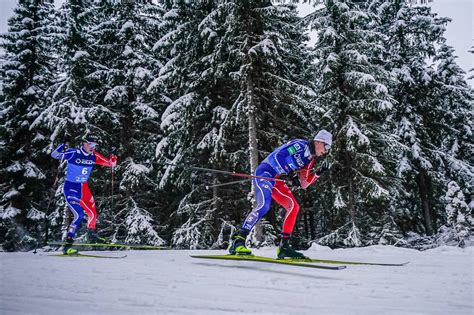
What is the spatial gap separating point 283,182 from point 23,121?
53.1ft

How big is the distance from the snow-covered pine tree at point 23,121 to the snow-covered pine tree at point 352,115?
13521mm

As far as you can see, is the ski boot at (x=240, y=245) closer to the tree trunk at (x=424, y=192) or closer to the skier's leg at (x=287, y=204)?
the skier's leg at (x=287, y=204)

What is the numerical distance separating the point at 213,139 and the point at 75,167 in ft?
17.8

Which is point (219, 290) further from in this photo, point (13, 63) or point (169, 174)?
point (13, 63)

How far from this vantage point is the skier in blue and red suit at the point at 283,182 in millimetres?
5838

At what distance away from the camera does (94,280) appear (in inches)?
157

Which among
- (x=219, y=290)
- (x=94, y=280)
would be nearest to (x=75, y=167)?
(x=94, y=280)

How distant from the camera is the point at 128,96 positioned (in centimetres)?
1580

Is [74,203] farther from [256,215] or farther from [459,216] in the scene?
[459,216]

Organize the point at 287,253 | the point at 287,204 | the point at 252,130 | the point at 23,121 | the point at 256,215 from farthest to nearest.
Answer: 1. the point at 23,121
2. the point at 252,130
3. the point at 287,204
4. the point at 256,215
5. the point at 287,253

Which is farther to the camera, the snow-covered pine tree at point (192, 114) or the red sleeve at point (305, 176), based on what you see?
the snow-covered pine tree at point (192, 114)

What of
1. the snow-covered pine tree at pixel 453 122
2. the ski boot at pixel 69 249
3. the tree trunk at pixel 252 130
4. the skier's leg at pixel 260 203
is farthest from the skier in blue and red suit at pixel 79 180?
the snow-covered pine tree at pixel 453 122

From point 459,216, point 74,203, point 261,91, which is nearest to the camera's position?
point 74,203

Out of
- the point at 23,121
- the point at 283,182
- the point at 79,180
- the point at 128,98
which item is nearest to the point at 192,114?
the point at 128,98
